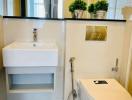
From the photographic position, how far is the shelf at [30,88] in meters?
1.82

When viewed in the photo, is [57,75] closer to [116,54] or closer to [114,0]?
[116,54]

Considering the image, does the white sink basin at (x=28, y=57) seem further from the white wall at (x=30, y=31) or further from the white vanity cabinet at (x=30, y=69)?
the white wall at (x=30, y=31)

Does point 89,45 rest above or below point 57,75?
above

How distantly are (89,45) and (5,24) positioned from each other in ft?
3.04

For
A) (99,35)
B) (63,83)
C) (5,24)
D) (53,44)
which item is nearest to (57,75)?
(63,83)

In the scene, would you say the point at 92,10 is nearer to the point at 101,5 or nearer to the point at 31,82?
the point at 101,5

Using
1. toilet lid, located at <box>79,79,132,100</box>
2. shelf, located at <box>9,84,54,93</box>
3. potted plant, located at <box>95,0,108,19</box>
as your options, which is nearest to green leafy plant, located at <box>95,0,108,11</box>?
potted plant, located at <box>95,0,108,19</box>

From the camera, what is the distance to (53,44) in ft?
6.06

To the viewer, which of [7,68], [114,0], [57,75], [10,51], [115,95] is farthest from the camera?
[114,0]

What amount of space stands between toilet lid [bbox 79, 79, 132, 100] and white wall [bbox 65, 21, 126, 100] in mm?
236

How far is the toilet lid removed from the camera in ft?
4.52

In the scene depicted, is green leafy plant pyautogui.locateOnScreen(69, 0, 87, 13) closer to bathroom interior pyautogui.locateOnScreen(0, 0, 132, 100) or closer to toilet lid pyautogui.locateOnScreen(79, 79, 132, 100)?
bathroom interior pyautogui.locateOnScreen(0, 0, 132, 100)

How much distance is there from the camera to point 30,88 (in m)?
1.88

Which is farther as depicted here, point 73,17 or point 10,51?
point 73,17
